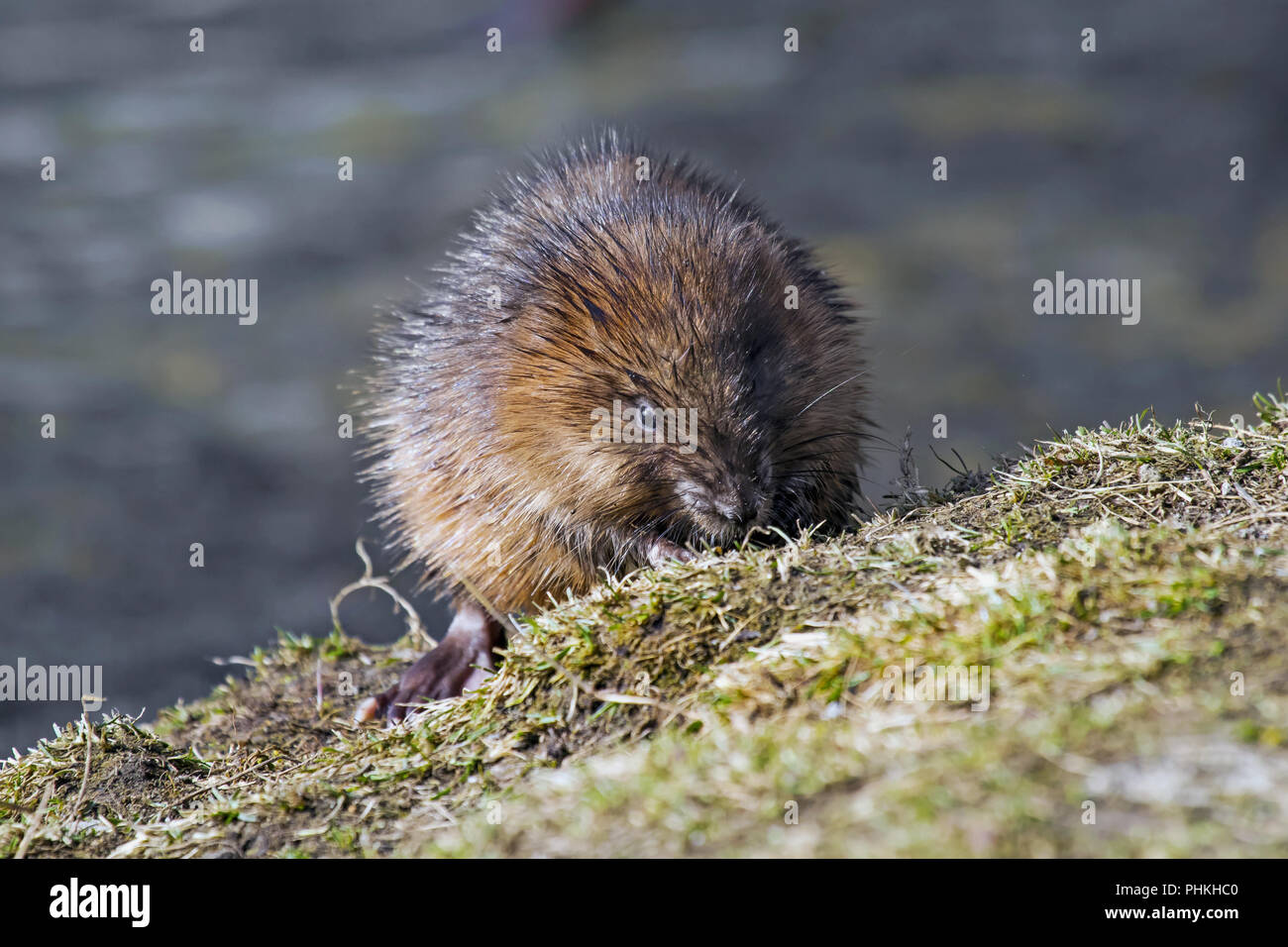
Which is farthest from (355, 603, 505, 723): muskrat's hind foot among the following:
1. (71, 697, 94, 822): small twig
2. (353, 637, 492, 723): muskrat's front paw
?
(71, 697, 94, 822): small twig

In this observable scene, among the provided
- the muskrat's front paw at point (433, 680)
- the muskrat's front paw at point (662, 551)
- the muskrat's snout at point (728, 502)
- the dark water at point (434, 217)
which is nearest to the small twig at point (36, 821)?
the muskrat's front paw at point (433, 680)

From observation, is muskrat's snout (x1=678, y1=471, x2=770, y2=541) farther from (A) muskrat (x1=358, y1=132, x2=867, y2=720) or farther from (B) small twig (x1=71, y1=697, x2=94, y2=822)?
(B) small twig (x1=71, y1=697, x2=94, y2=822)

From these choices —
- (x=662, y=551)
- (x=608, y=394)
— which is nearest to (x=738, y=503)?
(x=662, y=551)

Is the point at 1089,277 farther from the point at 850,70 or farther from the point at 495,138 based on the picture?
the point at 495,138

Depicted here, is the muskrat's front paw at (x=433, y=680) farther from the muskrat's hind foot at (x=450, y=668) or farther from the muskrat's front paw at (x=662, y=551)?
the muskrat's front paw at (x=662, y=551)

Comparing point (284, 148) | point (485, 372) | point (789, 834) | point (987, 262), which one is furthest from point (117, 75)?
point (789, 834)

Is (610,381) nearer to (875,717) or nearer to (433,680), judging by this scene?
(433,680)
